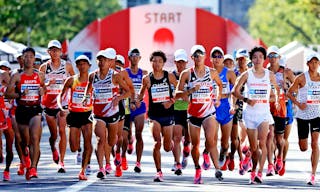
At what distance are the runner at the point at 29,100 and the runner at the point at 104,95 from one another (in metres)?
0.85

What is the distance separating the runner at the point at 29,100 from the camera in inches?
800

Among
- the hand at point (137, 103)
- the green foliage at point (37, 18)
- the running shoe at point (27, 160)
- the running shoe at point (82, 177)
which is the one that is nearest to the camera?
the running shoe at point (82, 177)

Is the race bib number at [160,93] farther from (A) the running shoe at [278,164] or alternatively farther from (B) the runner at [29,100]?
(A) the running shoe at [278,164]

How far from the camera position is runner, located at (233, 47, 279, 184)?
1981 centimetres

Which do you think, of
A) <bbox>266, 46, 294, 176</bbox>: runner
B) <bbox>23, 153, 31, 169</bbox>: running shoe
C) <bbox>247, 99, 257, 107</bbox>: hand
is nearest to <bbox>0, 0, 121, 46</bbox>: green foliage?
<bbox>266, 46, 294, 176</bbox>: runner

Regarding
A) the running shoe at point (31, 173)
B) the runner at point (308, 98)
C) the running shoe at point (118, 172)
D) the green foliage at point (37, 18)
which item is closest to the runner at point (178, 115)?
the running shoe at point (118, 172)

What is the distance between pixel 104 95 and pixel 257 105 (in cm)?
226

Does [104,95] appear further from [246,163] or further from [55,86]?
[246,163]

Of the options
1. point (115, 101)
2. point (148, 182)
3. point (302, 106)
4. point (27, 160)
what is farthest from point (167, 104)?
point (27, 160)

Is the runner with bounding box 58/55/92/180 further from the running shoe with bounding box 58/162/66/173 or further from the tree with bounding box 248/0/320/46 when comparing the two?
the tree with bounding box 248/0/320/46

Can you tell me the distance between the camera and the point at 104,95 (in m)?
20.3

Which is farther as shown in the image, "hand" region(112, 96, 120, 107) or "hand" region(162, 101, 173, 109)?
"hand" region(162, 101, 173, 109)

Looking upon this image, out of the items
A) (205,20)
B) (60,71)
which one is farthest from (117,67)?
(205,20)

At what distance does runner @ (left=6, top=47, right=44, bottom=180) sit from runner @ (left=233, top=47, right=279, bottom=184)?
9.69 ft
